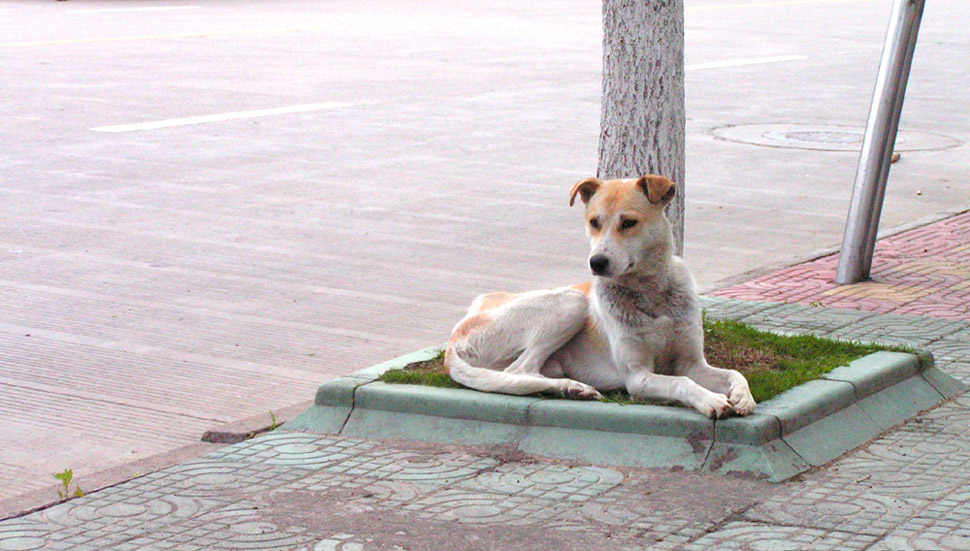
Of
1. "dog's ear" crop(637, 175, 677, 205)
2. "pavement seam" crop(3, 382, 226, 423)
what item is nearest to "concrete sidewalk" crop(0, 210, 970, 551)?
"pavement seam" crop(3, 382, 226, 423)

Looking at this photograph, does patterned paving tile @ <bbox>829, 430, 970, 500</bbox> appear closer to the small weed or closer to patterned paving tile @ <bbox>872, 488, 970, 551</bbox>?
patterned paving tile @ <bbox>872, 488, 970, 551</bbox>

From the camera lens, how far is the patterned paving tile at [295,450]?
243 inches

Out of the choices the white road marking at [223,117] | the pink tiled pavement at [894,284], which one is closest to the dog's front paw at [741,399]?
the pink tiled pavement at [894,284]

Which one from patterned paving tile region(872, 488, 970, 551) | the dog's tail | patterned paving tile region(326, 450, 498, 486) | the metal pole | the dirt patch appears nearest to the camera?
patterned paving tile region(872, 488, 970, 551)

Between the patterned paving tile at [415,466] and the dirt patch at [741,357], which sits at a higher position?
the dirt patch at [741,357]

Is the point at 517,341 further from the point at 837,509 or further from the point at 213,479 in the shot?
the point at 837,509

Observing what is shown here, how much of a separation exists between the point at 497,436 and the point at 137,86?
50.6 ft

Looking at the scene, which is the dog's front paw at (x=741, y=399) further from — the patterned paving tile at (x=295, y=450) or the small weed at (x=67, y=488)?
the small weed at (x=67, y=488)

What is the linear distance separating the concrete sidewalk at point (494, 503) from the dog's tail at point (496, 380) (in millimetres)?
354

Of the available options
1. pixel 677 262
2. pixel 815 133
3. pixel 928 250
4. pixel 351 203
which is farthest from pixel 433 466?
pixel 815 133

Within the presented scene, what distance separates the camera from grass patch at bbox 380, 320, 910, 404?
21.7ft

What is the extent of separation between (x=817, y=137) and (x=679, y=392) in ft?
38.9

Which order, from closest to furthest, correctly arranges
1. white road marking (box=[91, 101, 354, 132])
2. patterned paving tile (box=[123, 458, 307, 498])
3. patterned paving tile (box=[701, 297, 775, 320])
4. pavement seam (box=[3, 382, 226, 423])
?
1. patterned paving tile (box=[123, 458, 307, 498])
2. pavement seam (box=[3, 382, 226, 423])
3. patterned paving tile (box=[701, 297, 775, 320])
4. white road marking (box=[91, 101, 354, 132])

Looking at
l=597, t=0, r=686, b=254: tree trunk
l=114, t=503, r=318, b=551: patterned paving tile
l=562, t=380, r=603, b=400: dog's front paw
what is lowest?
l=114, t=503, r=318, b=551: patterned paving tile
